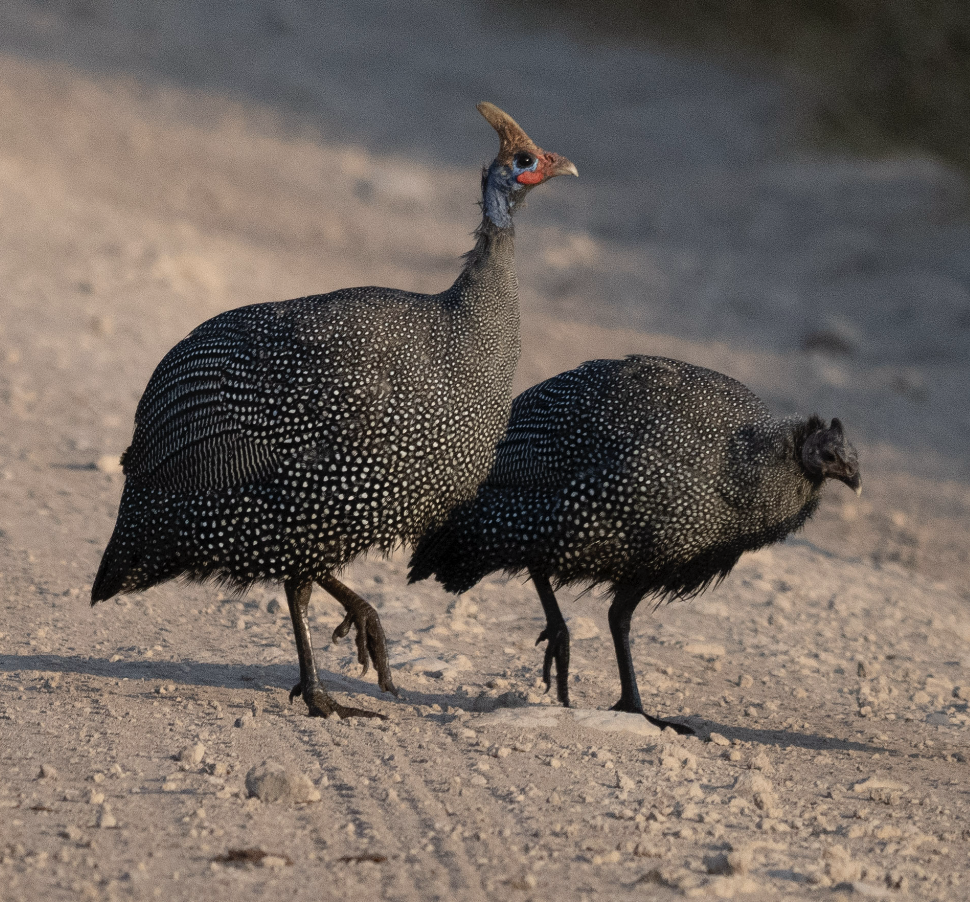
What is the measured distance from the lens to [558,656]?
4.66 metres

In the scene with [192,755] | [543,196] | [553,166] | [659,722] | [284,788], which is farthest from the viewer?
[543,196]

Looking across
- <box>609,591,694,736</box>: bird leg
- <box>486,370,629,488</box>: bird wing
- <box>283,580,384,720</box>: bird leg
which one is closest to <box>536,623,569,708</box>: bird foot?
<box>609,591,694,736</box>: bird leg

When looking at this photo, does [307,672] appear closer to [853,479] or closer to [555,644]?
[555,644]

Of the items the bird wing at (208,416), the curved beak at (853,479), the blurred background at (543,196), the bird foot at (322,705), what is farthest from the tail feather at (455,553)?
the blurred background at (543,196)

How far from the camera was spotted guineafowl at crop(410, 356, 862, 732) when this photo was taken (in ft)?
14.5

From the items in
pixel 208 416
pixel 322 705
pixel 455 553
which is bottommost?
pixel 322 705

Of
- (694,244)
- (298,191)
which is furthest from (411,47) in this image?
(694,244)

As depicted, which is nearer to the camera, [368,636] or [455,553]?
[368,636]

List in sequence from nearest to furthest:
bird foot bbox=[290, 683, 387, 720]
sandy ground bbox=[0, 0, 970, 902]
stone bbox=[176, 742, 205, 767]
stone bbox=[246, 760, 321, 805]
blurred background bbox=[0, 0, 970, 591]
Answer: sandy ground bbox=[0, 0, 970, 902] < stone bbox=[246, 760, 321, 805] < stone bbox=[176, 742, 205, 767] < bird foot bbox=[290, 683, 387, 720] < blurred background bbox=[0, 0, 970, 591]

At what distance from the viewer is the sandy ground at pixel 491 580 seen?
3270 mm

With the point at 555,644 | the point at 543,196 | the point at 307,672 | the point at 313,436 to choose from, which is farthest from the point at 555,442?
the point at 543,196

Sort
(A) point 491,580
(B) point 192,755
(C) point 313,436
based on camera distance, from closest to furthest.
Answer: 1. (B) point 192,755
2. (C) point 313,436
3. (A) point 491,580

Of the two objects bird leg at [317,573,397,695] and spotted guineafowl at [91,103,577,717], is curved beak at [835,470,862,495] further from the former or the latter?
bird leg at [317,573,397,695]

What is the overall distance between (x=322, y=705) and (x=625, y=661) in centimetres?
102
